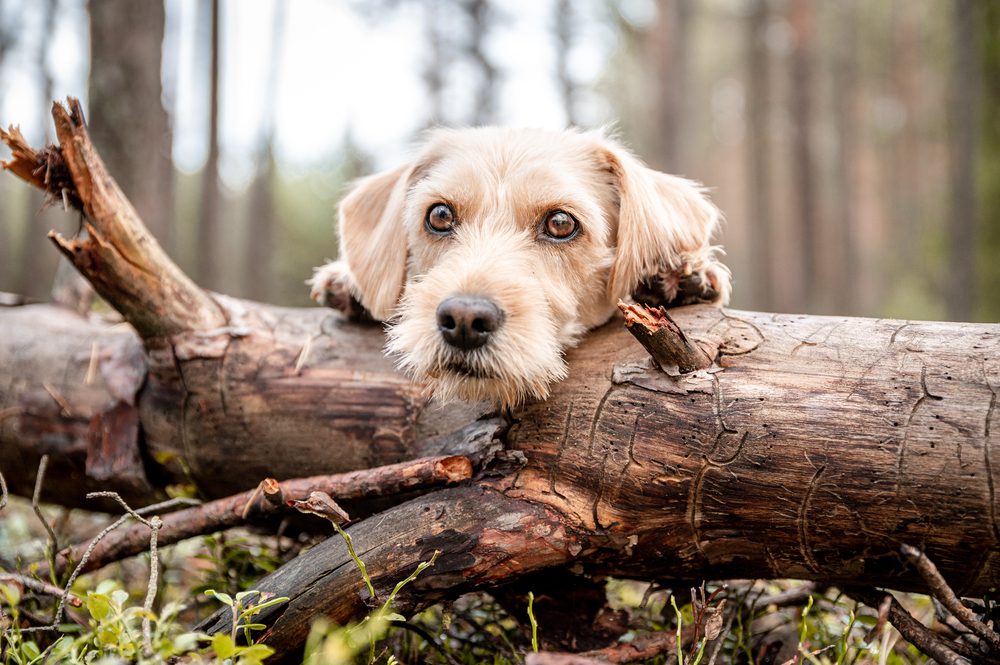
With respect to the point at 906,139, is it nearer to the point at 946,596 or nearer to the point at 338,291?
the point at 338,291

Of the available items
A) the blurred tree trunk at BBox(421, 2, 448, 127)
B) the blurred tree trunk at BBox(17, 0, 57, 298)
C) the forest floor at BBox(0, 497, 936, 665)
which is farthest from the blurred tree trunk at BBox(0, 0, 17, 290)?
the forest floor at BBox(0, 497, 936, 665)

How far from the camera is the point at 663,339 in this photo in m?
2.37

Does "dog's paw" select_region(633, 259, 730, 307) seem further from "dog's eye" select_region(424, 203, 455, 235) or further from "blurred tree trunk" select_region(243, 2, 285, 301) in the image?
"blurred tree trunk" select_region(243, 2, 285, 301)

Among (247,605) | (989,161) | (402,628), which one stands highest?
(989,161)

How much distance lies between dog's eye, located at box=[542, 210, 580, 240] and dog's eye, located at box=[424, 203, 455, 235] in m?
0.42

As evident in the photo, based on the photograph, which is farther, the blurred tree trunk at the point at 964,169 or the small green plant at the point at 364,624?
the blurred tree trunk at the point at 964,169

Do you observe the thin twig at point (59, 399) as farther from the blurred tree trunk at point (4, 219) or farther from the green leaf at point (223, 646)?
the blurred tree trunk at point (4, 219)

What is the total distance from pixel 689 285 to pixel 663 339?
0.71 meters

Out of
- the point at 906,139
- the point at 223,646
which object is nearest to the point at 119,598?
the point at 223,646

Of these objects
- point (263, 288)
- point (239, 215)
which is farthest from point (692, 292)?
point (239, 215)

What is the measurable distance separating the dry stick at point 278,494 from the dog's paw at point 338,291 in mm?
1066

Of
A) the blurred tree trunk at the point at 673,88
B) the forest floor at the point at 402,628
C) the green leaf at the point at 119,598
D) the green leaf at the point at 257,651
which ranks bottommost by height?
the forest floor at the point at 402,628

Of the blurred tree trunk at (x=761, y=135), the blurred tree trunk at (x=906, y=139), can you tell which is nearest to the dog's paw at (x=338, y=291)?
the blurred tree trunk at (x=761, y=135)

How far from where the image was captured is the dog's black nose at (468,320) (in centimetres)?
247
